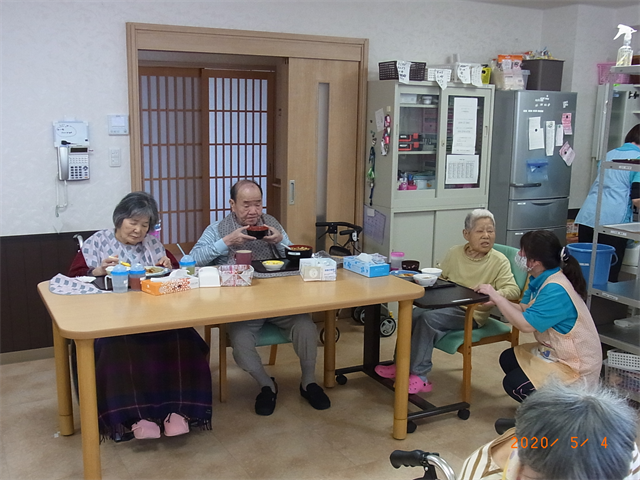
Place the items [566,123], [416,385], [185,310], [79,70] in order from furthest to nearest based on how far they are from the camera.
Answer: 1. [566,123]
2. [79,70]
3. [416,385]
4. [185,310]

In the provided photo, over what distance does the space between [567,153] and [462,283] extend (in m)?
2.06

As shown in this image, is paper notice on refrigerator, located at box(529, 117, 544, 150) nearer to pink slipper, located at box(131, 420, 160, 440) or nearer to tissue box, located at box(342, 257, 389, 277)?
tissue box, located at box(342, 257, 389, 277)

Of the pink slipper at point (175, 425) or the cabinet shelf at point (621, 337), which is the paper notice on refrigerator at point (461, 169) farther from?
the pink slipper at point (175, 425)

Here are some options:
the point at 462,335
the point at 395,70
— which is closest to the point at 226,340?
the point at 462,335

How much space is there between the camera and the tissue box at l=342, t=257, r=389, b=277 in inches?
124

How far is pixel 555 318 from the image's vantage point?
2793 mm

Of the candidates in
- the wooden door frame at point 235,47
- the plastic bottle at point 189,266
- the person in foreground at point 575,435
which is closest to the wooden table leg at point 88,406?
the plastic bottle at point 189,266

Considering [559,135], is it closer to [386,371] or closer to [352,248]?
[352,248]

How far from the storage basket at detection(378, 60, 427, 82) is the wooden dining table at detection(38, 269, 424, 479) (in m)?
1.80

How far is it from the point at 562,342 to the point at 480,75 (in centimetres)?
245

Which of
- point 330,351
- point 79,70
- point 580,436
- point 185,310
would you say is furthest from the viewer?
point 79,70

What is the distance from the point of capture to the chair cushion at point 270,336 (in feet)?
10.6

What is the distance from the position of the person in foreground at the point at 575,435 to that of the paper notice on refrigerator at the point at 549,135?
4006 mm

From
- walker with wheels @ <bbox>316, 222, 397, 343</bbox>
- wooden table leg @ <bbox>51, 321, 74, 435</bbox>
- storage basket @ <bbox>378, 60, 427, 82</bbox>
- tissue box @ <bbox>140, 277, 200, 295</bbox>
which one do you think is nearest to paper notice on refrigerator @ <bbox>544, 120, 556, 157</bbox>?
storage basket @ <bbox>378, 60, 427, 82</bbox>
